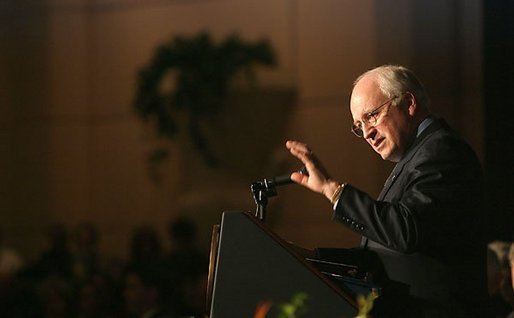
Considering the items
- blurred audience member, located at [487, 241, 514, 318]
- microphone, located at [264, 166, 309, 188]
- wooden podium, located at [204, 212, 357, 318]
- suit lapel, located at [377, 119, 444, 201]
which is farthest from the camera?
blurred audience member, located at [487, 241, 514, 318]

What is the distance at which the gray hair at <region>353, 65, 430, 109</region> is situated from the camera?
412 cm

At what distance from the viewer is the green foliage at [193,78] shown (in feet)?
29.7

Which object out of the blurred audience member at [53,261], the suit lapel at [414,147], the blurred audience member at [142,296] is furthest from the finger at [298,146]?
the blurred audience member at [53,261]

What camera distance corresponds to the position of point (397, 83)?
414 centimetres

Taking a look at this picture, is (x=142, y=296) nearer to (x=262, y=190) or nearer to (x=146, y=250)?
(x=146, y=250)

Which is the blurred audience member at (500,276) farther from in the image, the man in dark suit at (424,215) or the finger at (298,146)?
the finger at (298,146)

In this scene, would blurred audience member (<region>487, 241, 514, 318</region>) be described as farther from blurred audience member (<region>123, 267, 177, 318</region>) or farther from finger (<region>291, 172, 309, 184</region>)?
blurred audience member (<region>123, 267, 177, 318</region>)

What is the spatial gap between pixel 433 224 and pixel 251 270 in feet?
1.88

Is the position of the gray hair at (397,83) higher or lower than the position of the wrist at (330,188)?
higher

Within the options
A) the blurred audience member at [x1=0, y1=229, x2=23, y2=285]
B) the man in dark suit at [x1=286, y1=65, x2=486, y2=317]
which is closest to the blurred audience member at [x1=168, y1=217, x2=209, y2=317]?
the blurred audience member at [x1=0, y1=229, x2=23, y2=285]

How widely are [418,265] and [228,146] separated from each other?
545 cm

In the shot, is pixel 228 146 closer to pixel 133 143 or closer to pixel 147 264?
pixel 133 143

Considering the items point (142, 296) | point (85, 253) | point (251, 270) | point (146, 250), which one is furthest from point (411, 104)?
point (85, 253)

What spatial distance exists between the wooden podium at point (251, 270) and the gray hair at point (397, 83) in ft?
2.31
